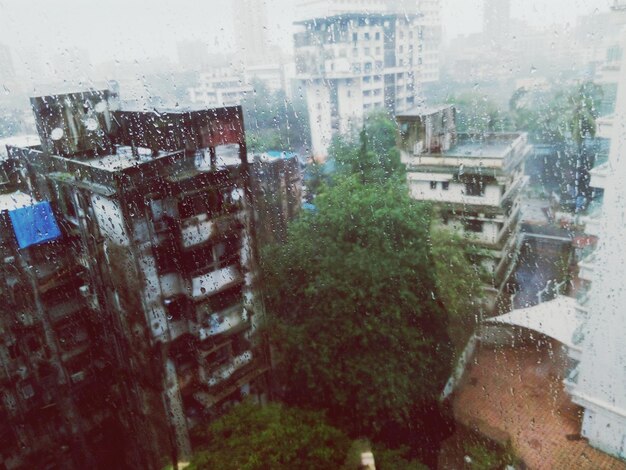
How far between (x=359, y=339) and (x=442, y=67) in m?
7.19

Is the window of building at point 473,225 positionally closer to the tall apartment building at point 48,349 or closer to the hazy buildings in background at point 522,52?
the hazy buildings in background at point 522,52

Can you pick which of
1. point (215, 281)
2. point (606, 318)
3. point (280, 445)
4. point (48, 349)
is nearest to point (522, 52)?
point (606, 318)

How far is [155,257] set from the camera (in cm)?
358

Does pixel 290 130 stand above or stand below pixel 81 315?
above

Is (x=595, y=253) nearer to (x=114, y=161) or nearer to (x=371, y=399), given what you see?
(x=371, y=399)

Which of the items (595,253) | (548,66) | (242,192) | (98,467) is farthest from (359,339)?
(548,66)

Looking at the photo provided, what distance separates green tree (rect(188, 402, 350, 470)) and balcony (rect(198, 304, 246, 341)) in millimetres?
805

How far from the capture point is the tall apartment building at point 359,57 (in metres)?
6.53

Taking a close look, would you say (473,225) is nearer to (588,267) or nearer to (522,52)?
(588,267)

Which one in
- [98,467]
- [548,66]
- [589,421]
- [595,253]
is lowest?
[98,467]

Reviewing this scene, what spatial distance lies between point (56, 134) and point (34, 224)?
2.71ft

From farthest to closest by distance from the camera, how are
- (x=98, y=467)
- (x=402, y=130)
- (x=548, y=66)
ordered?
(x=402, y=130) < (x=548, y=66) < (x=98, y=467)

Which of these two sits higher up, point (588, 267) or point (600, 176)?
point (600, 176)

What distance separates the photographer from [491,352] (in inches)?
226
